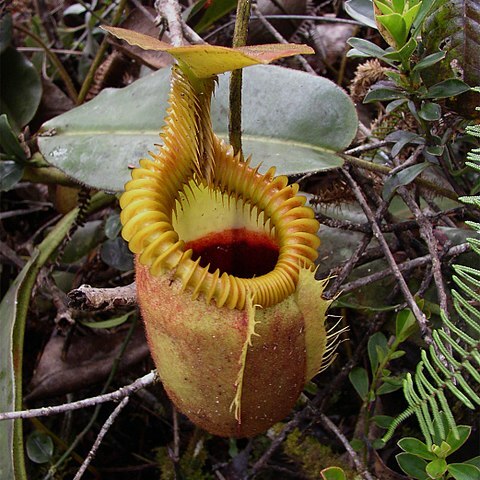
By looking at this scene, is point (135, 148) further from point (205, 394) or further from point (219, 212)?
point (205, 394)

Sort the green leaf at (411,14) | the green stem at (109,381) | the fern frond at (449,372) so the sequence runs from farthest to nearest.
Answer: the green stem at (109,381) → the green leaf at (411,14) → the fern frond at (449,372)

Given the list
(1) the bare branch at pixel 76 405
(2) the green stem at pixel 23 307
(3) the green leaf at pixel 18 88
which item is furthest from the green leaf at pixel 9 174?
(1) the bare branch at pixel 76 405

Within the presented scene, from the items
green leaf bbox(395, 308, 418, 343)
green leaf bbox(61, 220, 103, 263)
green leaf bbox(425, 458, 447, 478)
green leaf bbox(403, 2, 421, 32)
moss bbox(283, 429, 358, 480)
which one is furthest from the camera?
green leaf bbox(61, 220, 103, 263)

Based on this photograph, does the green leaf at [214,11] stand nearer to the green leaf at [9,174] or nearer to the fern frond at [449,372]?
the green leaf at [9,174]

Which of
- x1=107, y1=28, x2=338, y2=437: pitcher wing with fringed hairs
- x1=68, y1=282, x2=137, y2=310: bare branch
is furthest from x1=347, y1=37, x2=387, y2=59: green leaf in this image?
x1=68, y1=282, x2=137, y2=310: bare branch

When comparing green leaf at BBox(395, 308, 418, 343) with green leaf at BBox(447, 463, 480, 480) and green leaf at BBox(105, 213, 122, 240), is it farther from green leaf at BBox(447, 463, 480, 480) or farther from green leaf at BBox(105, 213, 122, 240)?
green leaf at BBox(105, 213, 122, 240)

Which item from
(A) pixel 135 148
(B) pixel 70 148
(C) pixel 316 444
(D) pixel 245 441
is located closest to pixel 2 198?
(B) pixel 70 148

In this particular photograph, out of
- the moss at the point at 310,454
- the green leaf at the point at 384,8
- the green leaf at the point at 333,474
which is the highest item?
the green leaf at the point at 384,8
